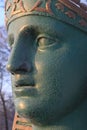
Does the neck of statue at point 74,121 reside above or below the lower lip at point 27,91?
below

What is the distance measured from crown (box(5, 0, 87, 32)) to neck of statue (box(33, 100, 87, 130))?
1.35ft

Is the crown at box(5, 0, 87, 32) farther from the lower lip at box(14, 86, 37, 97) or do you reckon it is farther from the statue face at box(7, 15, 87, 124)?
the lower lip at box(14, 86, 37, 97)

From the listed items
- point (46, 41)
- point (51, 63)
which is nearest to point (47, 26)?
point (46, 41)

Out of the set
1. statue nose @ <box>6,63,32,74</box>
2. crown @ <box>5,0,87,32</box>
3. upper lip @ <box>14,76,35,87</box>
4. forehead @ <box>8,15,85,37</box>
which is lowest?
upper lip @ <box>14,76,35,87</box>

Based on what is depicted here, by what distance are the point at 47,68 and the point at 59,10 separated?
1.01 feet

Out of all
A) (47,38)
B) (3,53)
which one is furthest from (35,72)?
(3,53)

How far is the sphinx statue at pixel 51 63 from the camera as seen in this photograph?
66.2 inches

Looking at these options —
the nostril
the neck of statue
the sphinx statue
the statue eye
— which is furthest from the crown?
the neck of statue

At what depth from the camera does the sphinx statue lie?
1683 mm

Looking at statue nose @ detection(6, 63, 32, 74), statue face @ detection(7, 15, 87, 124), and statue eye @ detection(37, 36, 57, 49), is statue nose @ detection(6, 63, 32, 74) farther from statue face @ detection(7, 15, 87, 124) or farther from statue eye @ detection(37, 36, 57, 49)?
statue eye @ detection(37, 36, 57, 49)

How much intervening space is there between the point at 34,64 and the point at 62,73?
0.14m

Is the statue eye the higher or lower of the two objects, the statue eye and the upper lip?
the higher

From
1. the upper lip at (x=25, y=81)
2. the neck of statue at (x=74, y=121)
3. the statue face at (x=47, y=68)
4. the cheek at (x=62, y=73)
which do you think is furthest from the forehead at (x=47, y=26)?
the neck of statue at (x=74, y=121)

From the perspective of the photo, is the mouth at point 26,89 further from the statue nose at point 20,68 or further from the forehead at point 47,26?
the forehead at point 47,26
